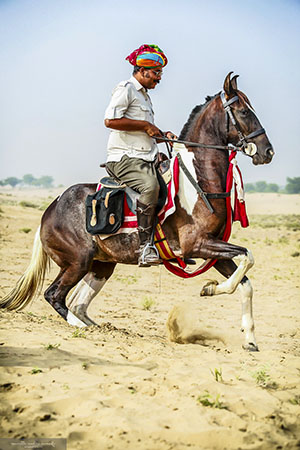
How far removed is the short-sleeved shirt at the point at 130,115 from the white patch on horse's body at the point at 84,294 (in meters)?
1.92

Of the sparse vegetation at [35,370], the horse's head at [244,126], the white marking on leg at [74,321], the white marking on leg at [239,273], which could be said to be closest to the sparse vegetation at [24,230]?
the white marking on leg at [74,321]

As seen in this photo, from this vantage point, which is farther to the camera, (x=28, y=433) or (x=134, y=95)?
(x=134, y=95)

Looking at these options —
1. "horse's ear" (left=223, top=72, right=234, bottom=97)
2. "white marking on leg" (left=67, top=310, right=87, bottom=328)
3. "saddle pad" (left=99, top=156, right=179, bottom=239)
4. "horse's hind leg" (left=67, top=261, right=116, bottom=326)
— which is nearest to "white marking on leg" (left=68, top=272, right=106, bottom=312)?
"horse's hind leg" (left=67, top=261, right=116, bottom=326)

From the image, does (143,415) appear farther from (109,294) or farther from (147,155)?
(109,294)

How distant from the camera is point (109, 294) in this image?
11203 mm

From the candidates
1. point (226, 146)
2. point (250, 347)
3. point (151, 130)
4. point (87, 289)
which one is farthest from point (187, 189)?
point (87, 289)

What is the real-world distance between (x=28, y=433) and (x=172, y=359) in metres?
2.15

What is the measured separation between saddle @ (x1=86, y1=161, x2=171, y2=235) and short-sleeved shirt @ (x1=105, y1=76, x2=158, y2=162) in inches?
13.2

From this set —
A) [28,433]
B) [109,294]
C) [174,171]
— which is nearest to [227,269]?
[174,171]

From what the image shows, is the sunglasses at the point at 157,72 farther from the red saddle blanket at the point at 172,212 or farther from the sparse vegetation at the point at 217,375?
the sparse vegetation at the point at 217,375

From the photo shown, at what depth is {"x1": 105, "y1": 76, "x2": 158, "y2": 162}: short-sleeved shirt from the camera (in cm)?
638

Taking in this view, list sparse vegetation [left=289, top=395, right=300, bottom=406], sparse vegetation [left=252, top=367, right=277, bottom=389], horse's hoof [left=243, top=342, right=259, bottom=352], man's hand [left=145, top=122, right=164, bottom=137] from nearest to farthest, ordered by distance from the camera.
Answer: sparse vegetation [left=289, top=395, right=300, bottom=406] → sparse vegetation [left=252, top=367, right=277, bottom=389] → horse's hoof [left=243, top=342, right=259, bottom=352] → man's hand [left=145, top=122, right=164, bottom=137]

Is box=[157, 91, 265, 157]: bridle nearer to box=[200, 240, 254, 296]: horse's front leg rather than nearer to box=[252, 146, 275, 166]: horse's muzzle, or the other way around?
box=[252, 146, 275, 166]: horse's muzzle

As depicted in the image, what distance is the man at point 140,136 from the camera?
6.37 metres
